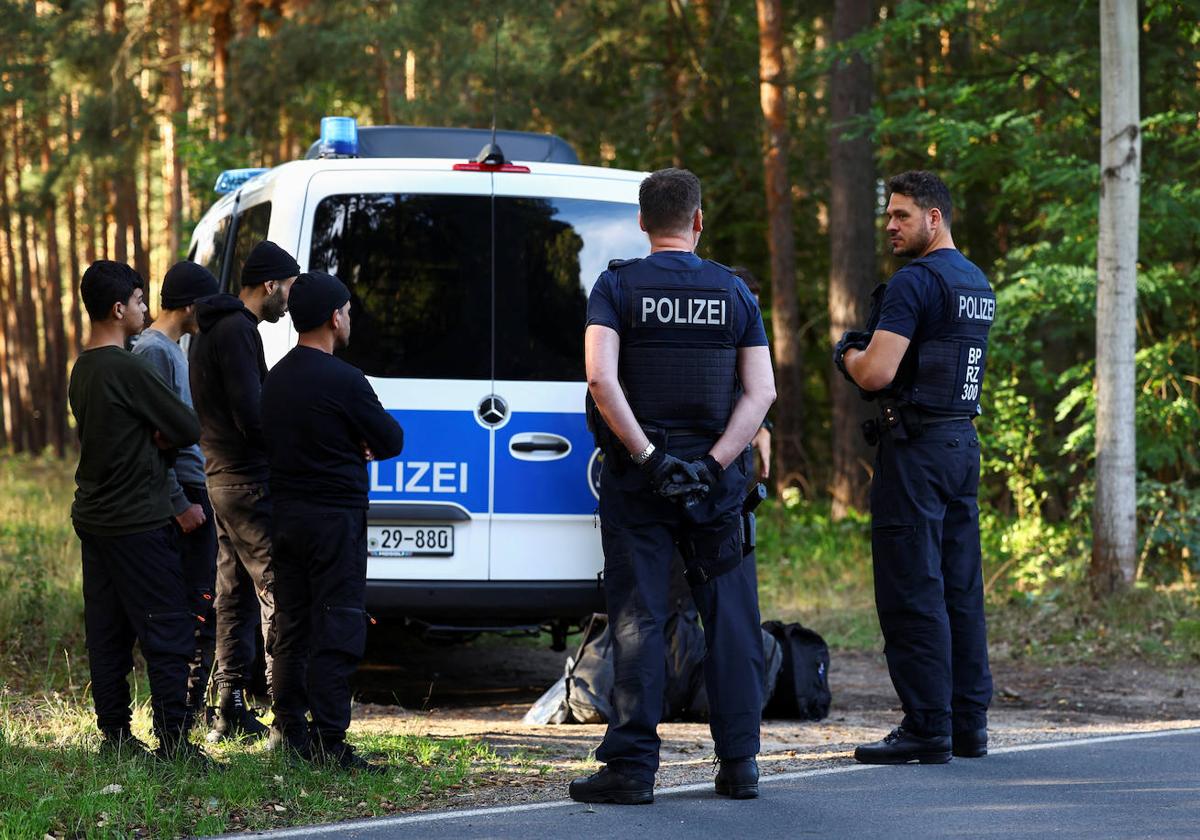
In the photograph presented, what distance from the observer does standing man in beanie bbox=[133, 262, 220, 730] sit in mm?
5750

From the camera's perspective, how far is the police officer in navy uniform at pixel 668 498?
4.84 metres

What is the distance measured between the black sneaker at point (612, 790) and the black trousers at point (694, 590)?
0.04 metres

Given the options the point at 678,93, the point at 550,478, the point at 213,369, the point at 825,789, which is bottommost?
the point at 825,789

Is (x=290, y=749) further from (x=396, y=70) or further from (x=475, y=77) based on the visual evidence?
(x=396, y=70)

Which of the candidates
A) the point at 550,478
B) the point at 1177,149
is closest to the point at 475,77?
the point at 1177,149

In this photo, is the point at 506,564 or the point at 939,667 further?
the point at 506,564

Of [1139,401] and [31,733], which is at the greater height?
[1139,401]

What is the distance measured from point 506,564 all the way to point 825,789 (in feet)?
6.82

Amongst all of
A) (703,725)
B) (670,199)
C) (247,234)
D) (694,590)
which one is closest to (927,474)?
(694,590)

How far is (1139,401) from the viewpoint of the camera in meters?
11.0

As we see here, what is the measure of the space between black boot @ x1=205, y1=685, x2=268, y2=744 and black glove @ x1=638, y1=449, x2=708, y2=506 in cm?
225

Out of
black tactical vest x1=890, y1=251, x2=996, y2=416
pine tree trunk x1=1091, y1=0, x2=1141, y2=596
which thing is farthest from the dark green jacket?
pine tree trunk x1=1091, y1=0, x2=1141, y2=596

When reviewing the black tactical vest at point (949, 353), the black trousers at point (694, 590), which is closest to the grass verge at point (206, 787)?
the black trousers at point (694, 590)

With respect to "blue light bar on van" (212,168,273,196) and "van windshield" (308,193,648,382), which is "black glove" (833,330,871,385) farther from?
"blue light bar on van" (212,168,273,196)
